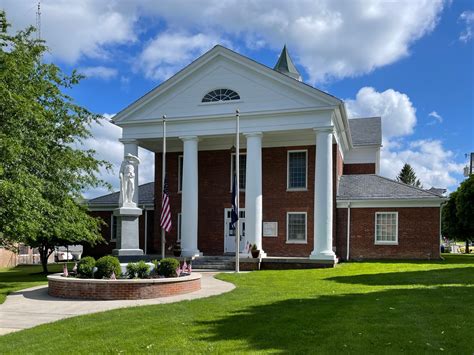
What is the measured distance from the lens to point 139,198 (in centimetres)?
3353

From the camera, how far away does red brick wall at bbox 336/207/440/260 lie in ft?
90.4

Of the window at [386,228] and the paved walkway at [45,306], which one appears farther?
the window at [386,228]

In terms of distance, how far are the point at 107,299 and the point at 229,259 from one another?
13.4 m

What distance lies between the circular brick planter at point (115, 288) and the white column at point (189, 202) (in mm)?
13443

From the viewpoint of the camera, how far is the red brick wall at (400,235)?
27547 mm

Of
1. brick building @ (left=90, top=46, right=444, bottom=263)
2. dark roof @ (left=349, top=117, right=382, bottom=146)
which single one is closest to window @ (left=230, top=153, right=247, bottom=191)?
brick building @ (left=90, top=46, right=444, bottom=263)

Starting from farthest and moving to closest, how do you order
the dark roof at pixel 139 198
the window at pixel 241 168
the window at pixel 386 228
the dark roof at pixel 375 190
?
the dark roof at pixel 139 198 → the window at pixel 241 168 → the window at pixel 386 228 → the dark roof at pixel 375 190

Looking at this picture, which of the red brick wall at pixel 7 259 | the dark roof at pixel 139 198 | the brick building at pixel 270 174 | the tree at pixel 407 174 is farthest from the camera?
the tree at pixel 407 174

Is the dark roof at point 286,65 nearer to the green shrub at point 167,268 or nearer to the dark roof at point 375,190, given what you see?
the dark roof at point 375,190

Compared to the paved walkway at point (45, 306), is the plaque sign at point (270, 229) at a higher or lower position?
higher

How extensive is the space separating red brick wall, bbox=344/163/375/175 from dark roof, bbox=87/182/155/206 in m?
13.7

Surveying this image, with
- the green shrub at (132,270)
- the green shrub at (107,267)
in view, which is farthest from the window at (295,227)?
the green shrub at (107,267)

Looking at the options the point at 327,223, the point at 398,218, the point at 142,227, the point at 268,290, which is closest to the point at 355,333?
the point at 268,290

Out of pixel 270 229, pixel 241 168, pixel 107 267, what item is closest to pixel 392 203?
pixel 270 229
